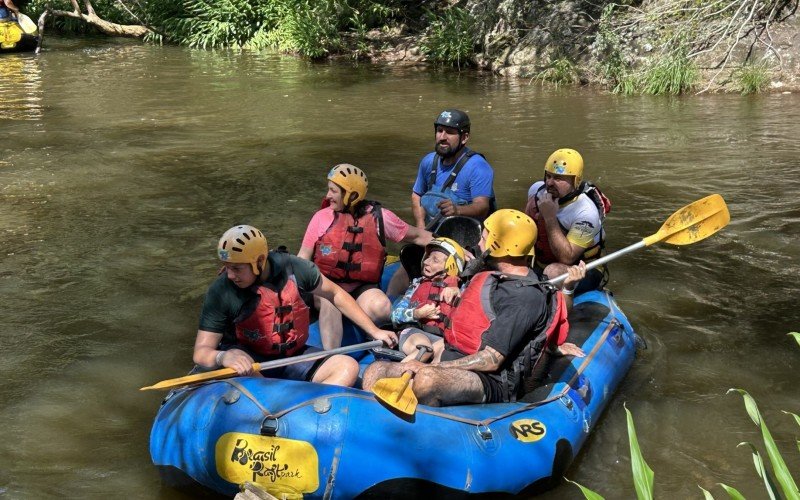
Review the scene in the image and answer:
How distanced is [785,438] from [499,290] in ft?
6.01

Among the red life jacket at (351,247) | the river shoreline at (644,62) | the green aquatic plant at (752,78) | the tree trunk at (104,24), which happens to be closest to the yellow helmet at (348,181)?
the red life jacket at (351,247)

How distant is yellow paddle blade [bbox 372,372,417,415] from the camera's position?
12.4ft

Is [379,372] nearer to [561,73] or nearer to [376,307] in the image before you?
[376,307]

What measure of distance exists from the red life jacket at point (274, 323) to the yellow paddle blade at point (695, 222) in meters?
2.31

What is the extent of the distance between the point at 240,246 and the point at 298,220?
3969 mm

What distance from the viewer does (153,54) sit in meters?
18.6

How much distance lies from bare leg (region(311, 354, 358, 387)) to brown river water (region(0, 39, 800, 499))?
92cm

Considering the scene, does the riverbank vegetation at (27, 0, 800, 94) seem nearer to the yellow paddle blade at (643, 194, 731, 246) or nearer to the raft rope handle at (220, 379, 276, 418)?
the yellow paddle blade at (643, 194, 731, 246)

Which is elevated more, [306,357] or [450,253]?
[450,253]

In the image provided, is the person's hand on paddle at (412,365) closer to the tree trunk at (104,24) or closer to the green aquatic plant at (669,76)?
the green aquatic plant at (669,76)

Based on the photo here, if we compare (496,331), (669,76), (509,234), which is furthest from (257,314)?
(669,76)

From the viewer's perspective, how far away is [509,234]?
434 cm

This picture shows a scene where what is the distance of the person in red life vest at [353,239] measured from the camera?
5.21 metres

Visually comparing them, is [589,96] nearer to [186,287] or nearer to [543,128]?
[543,128]
